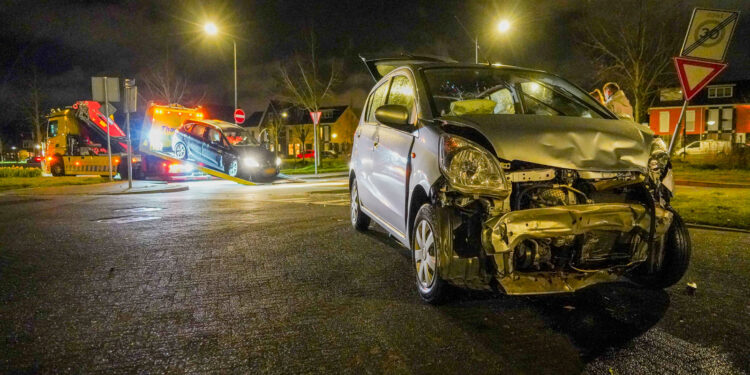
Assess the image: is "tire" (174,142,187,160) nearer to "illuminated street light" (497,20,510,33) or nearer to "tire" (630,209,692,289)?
"illuminated street light" (497,20,510,33)

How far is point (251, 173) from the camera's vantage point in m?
18.0

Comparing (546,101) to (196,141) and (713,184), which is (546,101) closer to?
(713,184)

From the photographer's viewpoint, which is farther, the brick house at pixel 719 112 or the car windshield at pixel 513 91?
the brick house at pixel 719 112

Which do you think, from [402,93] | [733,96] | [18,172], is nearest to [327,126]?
[733,96]

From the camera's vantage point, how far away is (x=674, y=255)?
Result: 415cm

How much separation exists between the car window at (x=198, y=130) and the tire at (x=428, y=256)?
15.4 m

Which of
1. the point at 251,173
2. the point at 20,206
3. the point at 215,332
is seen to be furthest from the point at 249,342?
the point at 251,173

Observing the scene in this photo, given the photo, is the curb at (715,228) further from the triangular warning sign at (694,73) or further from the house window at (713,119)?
the house window at (713,119)

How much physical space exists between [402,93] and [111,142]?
796 inches

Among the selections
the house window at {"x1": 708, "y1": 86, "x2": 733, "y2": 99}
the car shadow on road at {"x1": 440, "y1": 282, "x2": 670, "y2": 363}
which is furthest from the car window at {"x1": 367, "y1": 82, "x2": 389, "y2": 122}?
the house window at {"x1": 708, "y1": 86, "x2": 733, "y2": 99}

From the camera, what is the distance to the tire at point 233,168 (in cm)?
1766

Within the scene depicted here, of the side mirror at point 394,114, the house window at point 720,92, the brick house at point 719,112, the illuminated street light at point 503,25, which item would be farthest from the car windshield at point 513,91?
the house window at point 720,92

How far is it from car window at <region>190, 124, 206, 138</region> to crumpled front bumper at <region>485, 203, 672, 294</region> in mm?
16363

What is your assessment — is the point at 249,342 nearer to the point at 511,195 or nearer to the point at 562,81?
the point at 511,195
